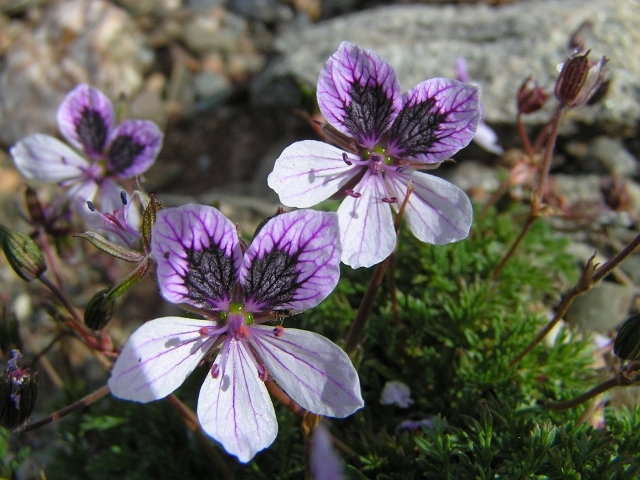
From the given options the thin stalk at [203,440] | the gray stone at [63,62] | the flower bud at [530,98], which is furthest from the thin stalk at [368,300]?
the gray stone at [63,62]

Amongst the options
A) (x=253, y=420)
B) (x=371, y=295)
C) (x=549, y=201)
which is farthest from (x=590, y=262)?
(x=549, y=201)

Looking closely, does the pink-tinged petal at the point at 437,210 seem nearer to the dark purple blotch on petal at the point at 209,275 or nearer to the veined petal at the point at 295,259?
the veined petal at the point at 295,259

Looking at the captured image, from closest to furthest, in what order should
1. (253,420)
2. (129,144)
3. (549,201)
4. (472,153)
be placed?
(253,420) → (129,144) → (549,201) → (472,153)

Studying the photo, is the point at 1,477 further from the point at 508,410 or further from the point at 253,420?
the point at 508,410

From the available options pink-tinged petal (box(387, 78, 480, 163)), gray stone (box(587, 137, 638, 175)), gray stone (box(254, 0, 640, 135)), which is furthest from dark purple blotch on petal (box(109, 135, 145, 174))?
gray stone (box(587, 137, 638, 175))

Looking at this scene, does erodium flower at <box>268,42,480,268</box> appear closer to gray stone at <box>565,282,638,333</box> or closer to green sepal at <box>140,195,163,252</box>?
green sepal at <box>140,195,163,252</box>

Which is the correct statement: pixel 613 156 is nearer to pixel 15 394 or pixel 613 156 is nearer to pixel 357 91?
pixel 357 91

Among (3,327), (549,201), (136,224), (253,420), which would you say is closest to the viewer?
(253,420)
